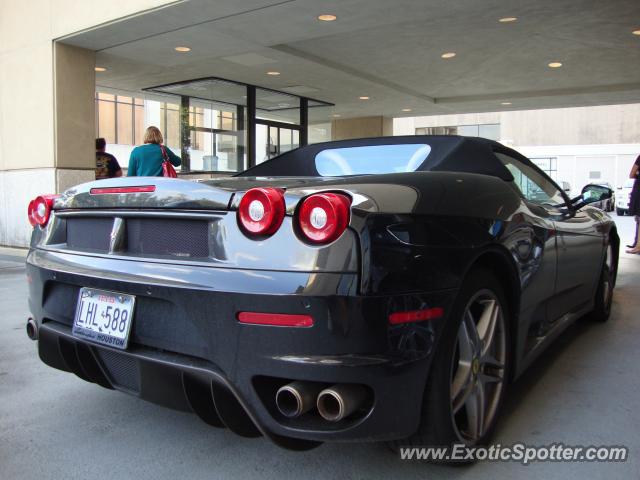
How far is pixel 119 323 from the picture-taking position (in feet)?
6.33

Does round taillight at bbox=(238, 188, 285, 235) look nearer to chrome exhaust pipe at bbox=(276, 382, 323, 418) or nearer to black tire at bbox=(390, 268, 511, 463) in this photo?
chrome exhaust pipe at bbox=(276, 382, 323, 418)

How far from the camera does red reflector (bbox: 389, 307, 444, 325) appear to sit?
1.64 metres

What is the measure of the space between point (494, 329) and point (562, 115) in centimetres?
4453

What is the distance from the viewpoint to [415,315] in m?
1.69

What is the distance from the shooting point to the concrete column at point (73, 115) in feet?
27.8

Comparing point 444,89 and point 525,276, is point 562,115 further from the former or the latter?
point 525,276

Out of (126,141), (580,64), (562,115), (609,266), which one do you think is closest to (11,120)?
(609,266)

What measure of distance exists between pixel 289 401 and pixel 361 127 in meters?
17.6

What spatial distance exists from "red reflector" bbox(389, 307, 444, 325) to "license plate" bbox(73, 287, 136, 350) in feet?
3.01

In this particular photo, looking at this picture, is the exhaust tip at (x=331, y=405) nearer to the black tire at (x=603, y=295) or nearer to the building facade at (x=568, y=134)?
the black tire at (x=603, y=295)

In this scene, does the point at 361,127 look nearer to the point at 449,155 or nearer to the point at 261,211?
the point at 449,155

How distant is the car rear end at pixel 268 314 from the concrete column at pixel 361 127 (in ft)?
54.1

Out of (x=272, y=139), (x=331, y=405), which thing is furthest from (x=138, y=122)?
(x=331, y=405)

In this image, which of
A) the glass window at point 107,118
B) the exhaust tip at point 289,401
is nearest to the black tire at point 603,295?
the exhaust tip at point 289,401
